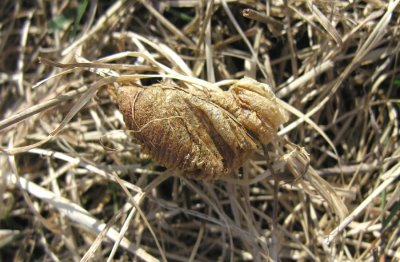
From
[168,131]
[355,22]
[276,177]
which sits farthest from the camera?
[355,22]

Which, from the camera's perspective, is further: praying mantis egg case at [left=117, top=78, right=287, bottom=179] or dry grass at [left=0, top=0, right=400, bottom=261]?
dry grass at [left=0, top=0, right=400, bottom=261]

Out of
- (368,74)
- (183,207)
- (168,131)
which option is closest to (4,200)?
(183,207)

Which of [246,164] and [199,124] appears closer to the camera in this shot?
[199,124]

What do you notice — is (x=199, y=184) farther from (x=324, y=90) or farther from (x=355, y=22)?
(x=355, y=22)

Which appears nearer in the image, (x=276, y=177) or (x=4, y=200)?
(x=276, y=177)

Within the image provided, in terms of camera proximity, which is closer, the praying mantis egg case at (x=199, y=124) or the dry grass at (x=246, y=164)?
the praying mantis egg case at (x=199, y=124)
